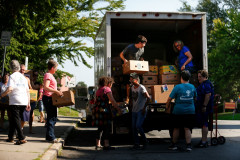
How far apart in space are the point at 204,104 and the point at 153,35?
519 centimetres

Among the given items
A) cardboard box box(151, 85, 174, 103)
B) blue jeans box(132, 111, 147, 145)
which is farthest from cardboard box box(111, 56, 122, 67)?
blue jeans box(132, 111, 147, 145)

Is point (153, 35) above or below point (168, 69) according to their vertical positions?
above

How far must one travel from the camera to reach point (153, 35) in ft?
42.0

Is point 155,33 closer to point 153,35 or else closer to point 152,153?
point 153,35

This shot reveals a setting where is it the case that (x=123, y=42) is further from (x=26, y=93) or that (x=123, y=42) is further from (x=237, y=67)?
(x=237, y=67)

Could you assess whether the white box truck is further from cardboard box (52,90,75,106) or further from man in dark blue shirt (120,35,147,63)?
cardboard box (52,90,75,106)

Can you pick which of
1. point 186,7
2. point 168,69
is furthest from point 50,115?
point 186,7

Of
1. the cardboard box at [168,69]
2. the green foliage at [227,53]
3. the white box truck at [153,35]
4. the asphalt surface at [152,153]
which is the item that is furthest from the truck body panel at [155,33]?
the green foliage at [227,53]

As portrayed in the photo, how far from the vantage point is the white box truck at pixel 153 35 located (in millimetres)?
9219

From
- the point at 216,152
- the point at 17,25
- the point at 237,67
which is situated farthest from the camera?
the point at 237,67

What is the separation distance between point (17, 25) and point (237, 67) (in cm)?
2320

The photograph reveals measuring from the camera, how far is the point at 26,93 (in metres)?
7.71

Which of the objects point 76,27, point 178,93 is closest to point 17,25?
point 76,27

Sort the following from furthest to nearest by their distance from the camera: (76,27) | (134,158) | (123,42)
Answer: (76,27)
(123,42)
(134,158)
